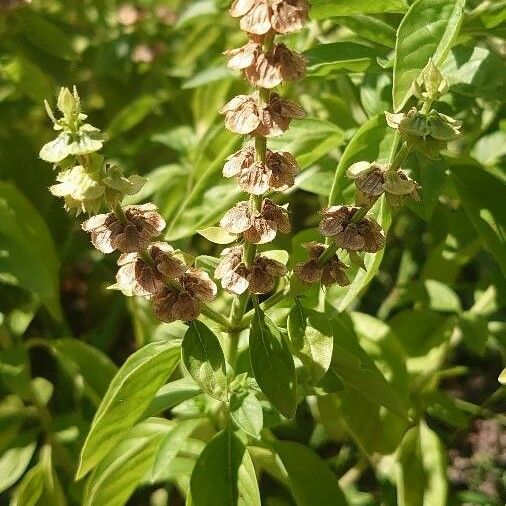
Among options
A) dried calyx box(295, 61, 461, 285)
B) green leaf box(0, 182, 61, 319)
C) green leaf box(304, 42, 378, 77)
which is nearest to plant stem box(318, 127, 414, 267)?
dried calyx box(295, 61, 461, 285)

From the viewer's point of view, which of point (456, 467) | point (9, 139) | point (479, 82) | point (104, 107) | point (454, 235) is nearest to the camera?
point (479, 82)

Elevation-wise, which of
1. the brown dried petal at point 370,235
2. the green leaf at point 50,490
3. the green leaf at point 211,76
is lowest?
the green leaf at point 50,490

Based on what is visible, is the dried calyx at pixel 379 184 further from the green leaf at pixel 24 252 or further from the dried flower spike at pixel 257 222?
the green leaf at pixel 24 252

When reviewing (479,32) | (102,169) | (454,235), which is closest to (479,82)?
(479,32)

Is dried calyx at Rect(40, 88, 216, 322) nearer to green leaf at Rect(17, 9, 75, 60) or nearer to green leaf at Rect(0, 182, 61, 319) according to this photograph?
green leaf at Rect(0, 182, 61, 319)

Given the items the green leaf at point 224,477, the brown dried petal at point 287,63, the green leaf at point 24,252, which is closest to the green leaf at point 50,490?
the green leaf at point 24,252

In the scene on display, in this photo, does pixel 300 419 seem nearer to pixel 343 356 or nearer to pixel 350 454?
pixel 350 454
